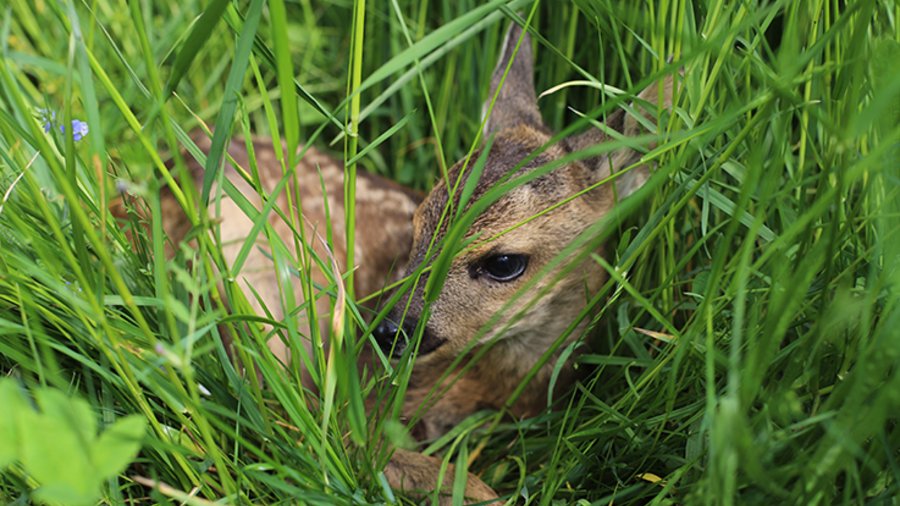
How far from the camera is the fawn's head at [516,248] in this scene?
2.05 m

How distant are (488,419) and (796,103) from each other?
1191mm

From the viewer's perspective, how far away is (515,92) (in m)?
2.52

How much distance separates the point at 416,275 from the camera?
5.24 feet

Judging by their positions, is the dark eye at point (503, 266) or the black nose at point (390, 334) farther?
the dark eye at point (503, 266)

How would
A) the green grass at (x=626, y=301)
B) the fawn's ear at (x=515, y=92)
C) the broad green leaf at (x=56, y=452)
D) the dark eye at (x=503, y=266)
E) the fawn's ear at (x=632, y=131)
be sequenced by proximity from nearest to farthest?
the broad green leaf at (x=56, y=452)
the green grass at (x=626, y=301)
the fawn's ear at (x=632, y=131)
the dark eye at (x=503, y=266)
the fawn's ear at (x=515, y=92)

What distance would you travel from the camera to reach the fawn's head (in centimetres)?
205

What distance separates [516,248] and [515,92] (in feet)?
1.98

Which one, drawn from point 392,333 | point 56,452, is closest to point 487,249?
point 392,333

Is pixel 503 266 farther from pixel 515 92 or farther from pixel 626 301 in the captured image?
pixel 515 92

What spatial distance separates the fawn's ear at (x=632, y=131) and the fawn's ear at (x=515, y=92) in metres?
0.21

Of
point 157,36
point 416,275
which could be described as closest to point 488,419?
point 416,275

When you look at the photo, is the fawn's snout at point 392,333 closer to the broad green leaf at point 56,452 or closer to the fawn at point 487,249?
the fawn at point 487,249

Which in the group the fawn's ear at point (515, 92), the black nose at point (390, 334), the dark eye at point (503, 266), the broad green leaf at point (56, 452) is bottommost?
the black nose at point (390, 334)

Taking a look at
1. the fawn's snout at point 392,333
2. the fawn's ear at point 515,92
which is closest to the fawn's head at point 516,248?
the fawn's snout at point 392,333
